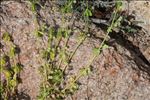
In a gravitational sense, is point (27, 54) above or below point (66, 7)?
below

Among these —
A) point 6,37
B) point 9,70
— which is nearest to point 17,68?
point 9,70

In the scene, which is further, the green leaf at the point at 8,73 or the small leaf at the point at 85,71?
the small leaf at the point at 85,71

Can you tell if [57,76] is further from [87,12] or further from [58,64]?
[87,12]

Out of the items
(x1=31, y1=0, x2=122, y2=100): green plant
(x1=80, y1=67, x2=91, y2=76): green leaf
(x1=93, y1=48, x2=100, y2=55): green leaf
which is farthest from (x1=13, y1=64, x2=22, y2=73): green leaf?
(x1=93, y1=48, x2=100, y2=55): green leaf

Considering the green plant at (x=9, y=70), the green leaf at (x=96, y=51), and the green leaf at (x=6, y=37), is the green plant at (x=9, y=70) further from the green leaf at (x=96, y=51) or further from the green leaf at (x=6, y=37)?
the green leaf at (x=96, y=51)

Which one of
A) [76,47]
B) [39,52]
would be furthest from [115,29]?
[39,52]

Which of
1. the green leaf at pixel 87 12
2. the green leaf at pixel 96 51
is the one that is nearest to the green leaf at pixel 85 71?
the green leaf at pixel 96 51

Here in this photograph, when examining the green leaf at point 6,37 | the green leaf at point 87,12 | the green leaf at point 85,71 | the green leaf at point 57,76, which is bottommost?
the green leaf at point 57,76

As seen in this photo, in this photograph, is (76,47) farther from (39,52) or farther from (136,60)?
(136,60)

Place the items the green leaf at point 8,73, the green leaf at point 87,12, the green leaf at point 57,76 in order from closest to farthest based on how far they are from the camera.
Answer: the green leaf at point 8,73 → the green leaf at point 57,76 → the green leaf at point 87,12
